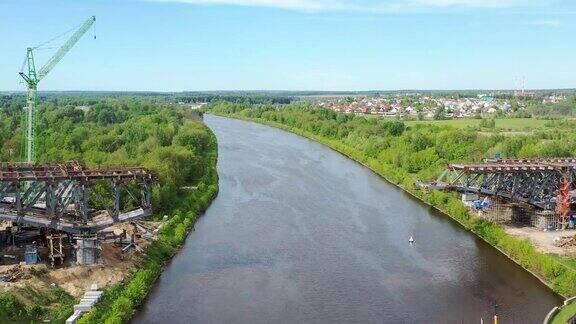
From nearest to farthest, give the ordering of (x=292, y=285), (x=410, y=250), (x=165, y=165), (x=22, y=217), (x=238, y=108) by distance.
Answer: (x=22, y=217) → (x=292, y=285) → (x=410, y=250) → (x=165, y=165) → (x=238, y=108)

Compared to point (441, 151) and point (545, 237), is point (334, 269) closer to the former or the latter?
point (545, 237)

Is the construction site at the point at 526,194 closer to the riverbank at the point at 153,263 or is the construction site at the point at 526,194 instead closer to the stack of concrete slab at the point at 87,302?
the riverbank at the point at 153,263

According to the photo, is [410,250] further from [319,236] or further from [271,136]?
[271,136]

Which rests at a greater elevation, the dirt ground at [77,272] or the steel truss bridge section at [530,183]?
the steel truss bridge section at [530,183]

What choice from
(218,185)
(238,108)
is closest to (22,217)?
(218,185)

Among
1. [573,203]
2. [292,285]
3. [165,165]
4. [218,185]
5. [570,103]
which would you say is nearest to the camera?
[292,285]

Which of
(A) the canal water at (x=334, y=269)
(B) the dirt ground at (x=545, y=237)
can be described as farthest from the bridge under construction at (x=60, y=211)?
(B) the dirt ground at (x=545, y=237)
